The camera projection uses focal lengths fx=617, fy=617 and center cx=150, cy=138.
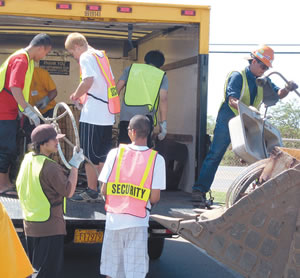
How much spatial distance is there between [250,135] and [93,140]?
1537 millimetres

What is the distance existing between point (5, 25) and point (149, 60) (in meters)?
2.94

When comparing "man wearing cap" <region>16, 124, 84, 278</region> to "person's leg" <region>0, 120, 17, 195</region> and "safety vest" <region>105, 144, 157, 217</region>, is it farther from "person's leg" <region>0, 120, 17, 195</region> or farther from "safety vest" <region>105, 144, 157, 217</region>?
"person's leg" <region>0, 120, 17, 195</region>

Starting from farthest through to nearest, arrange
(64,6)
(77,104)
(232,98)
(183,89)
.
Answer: (183,89), (232,98), (64,6), (77,104)

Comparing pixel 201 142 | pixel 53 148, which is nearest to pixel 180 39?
pixel 201 142

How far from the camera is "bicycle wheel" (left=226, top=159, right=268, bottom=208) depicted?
15.9ft

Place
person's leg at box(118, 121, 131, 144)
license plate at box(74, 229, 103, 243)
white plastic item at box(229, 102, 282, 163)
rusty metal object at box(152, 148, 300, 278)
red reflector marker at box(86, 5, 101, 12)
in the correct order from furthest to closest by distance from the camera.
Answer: person's leg at box(118, 121, 131, 144)
red reflector marker at box(86, 5, 101, 12)
license plate at box(74, 229, 103, 243)
white plastic item at box(229, 102, 282, 163)
rusty metal object at box(152, 148, 300, 278)

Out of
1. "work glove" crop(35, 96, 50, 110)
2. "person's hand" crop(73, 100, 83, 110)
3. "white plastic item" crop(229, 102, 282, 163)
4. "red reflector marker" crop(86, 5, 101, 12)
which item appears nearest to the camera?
"white plastic item" crop(229, 102, 282, 163)

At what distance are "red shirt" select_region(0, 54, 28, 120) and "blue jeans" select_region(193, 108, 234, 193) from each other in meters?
2.03

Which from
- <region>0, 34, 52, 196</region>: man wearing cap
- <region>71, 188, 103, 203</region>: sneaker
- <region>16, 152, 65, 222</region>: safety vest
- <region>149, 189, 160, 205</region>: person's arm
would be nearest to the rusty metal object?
<region>149, 189, 160, 205</region>: person's arm

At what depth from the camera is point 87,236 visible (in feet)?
17.8

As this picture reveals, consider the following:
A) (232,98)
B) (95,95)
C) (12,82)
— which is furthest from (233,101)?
(12,82)

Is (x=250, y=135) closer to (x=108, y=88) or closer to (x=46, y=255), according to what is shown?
(x=108, y=88)

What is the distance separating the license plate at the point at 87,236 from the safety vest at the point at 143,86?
1.58m

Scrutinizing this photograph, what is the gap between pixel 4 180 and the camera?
6289 millimetres
